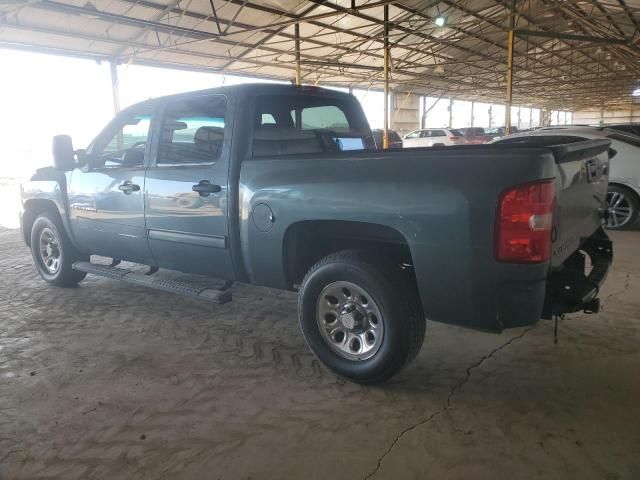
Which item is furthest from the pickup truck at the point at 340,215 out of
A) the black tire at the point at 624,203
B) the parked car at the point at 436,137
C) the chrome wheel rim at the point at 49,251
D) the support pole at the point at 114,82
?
the parked car at the point at 436,137

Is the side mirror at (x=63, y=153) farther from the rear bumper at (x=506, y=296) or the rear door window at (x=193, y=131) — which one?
the rear bumper at (x=506, y=296)

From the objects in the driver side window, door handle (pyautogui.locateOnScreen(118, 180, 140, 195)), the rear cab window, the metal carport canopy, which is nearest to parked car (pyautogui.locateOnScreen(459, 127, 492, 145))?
the metal carport canopy

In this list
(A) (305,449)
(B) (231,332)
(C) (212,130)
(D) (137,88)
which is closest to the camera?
(A) (305,449)

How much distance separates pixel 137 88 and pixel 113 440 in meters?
17.7

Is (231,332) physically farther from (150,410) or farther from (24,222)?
(24,222)

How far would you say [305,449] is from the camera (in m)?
2.39

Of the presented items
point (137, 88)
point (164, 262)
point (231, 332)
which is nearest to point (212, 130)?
point (164, 262)

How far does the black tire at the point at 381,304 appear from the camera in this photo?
8.94 ft

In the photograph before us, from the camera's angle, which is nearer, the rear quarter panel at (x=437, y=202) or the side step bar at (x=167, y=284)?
the rear quarter panel at (x=437, y=202)

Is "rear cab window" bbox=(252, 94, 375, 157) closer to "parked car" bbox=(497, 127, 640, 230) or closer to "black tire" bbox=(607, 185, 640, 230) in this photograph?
"parked car" bbox=(497, 127, 640, 230)

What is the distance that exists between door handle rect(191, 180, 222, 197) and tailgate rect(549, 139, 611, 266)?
2167mm

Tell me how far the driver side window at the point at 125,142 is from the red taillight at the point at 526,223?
3059mm

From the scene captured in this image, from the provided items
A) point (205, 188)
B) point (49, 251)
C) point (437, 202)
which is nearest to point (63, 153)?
point (49, 251)

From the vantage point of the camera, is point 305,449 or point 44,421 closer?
point 305,449
